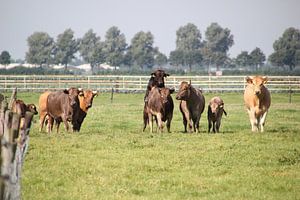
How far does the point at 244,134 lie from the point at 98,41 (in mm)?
148447

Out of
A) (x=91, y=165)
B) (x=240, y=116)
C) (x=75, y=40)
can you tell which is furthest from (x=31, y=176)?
(x=75, y=40)

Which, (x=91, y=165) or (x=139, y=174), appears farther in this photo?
(x=91, y=165)

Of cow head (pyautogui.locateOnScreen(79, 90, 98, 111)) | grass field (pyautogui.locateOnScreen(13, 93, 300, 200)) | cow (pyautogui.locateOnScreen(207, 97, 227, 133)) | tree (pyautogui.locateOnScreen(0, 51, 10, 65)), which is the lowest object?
grass field (pyautogui.locateOnScreen(13, 93, 300, 200))

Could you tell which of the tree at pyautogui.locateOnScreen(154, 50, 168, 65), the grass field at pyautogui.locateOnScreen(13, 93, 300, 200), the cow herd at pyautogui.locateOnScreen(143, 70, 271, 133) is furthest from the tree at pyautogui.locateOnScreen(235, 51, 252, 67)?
the grass field at pyautogui.locateOnScreen(13, 93, 300, 200)

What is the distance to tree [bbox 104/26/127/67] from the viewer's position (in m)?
160

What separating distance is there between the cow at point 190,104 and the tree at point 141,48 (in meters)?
141

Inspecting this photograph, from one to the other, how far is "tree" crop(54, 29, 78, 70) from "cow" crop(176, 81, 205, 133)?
133 meters

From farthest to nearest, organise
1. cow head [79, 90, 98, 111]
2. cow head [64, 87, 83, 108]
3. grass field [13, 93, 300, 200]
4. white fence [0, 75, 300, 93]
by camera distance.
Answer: white fence [0, 75, 300, 93]
cow head [79, 90, 98, 111]
cow head [64, 87, 83, 108]
grass field [13, 93, 300, 200]

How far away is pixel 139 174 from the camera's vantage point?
41.0ft

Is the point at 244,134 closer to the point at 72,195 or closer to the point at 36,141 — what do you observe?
the point at 36,141

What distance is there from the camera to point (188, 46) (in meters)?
176

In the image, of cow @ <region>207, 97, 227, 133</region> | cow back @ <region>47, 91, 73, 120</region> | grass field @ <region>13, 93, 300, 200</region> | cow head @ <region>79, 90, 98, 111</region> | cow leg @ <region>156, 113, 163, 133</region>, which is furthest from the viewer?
cow head @ <region>79, 90, 98, 111</region>

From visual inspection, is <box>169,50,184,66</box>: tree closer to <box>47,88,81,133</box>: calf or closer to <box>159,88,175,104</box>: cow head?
<box>47,88,81,133</box>: calf

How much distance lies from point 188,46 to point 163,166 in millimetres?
163646
